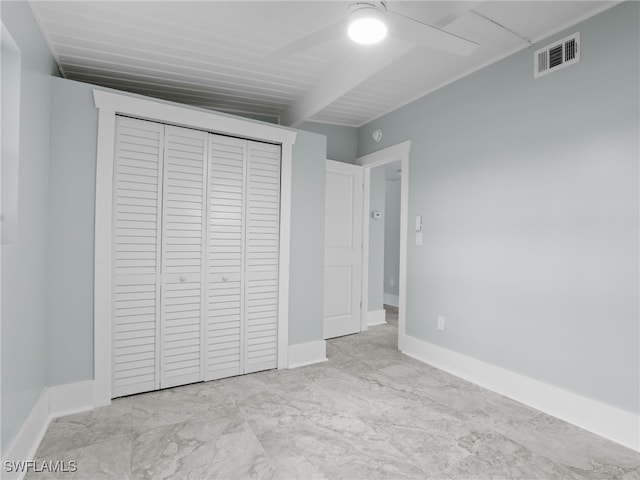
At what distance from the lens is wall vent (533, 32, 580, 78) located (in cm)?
228

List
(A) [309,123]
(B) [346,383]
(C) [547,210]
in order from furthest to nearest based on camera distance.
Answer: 1. (A) [309,123]
2. (B) [346,383]
3. (C) [547,210]

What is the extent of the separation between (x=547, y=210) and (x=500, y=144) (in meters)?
0.65

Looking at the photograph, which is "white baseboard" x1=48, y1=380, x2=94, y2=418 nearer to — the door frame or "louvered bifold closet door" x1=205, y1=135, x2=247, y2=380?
"louvered bifold closet door" x1=205, y1=135, x2=247, y2=380

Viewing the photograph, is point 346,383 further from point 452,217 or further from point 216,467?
point 452,217

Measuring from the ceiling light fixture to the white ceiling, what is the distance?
0.50 meters

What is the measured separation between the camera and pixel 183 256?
2.74m

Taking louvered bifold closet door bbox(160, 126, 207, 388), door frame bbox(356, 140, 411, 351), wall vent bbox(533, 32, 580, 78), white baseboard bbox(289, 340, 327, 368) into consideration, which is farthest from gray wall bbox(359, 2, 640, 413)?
louvered bifold closet door bbox(160, 126, 207, 388)

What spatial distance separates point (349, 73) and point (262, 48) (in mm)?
672

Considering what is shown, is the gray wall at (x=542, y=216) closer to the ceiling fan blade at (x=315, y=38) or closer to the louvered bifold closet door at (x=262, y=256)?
the louvered bifold closet door at (x=262, y=256)

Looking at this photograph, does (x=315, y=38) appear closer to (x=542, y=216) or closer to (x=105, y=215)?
(x=105, y=215)

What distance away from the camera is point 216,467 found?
1813mm

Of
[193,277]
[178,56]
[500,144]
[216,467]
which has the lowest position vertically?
[216,467]

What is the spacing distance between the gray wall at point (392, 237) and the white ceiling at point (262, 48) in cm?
324

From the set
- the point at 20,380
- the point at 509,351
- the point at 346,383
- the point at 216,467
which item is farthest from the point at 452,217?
the point at 20,380
